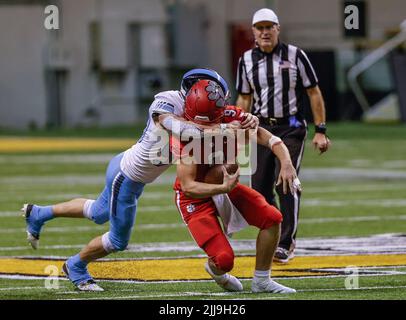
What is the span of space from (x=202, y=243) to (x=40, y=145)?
2068 centimetres

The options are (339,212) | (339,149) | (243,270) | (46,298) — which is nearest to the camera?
(46,298)

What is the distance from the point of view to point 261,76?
11156mm

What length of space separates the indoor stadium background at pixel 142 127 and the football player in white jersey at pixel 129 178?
0.25 m

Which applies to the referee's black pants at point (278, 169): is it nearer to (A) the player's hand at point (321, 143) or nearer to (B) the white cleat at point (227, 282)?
(A) the player's hand at point (321, 143)

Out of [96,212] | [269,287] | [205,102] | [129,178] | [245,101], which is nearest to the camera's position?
[205,102]

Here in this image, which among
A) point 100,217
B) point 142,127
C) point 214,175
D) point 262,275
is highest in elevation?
point 214,175

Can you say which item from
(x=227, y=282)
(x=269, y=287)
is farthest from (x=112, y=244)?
(x=269, y=287)

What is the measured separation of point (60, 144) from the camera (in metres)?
29.3

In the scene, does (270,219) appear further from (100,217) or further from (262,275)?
(100,217)

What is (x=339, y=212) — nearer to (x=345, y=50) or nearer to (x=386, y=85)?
(x=386, y=85)

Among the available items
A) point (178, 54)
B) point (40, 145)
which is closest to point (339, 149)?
point (40, 145)

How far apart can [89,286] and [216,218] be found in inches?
40.0

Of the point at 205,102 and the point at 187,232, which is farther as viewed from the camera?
the point at 187,232
